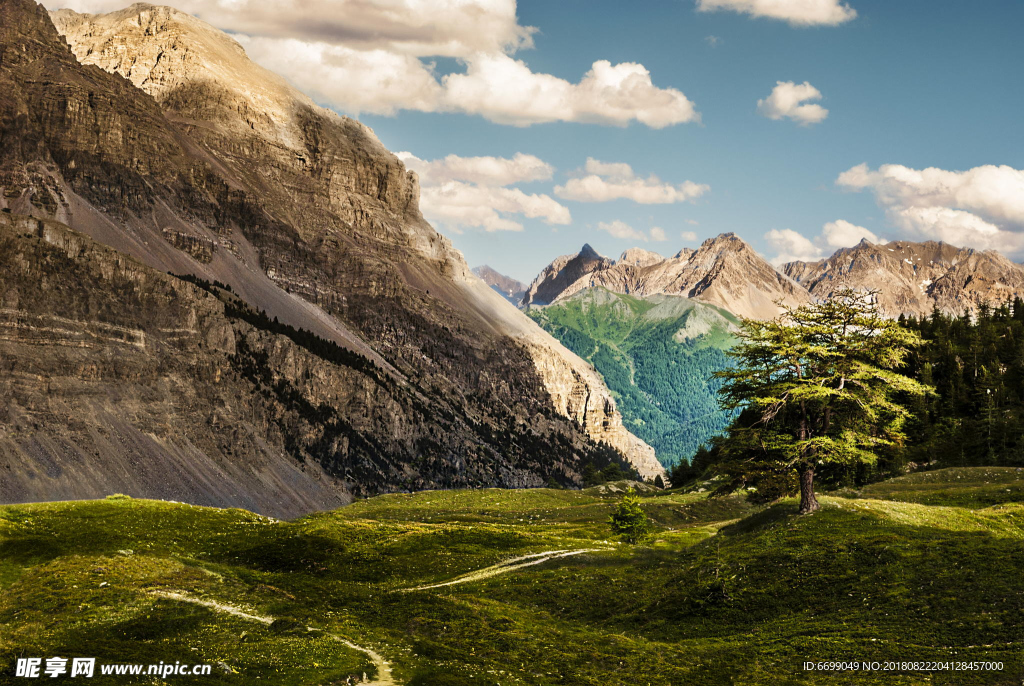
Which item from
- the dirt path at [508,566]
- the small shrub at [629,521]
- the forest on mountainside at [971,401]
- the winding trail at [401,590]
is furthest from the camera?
the forest on mountainside at [971,401]

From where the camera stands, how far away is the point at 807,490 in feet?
170

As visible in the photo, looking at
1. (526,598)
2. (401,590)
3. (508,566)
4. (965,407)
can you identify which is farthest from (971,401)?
(401,590)

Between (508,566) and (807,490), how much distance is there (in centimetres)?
2301

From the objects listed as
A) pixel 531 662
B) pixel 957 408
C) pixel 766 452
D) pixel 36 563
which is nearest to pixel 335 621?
pixel 531 662

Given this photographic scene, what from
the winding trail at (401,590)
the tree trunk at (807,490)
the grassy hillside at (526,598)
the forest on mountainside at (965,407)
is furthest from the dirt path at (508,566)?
the forest on mountainside at (965,407)

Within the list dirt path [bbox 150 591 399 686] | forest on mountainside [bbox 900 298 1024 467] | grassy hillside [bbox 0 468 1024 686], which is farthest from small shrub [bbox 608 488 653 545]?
dirt path [bbox 150 591 399 686]

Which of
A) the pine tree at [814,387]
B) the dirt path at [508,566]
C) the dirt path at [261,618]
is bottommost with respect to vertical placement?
the dirt path at [508,566]

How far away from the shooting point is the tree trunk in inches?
2035

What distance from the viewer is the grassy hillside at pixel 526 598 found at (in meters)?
31.2

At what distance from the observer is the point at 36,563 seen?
44.3 metres

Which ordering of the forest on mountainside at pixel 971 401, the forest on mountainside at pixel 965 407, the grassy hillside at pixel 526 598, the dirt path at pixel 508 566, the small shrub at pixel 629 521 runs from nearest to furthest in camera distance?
the grassy hillside at pixel 526 598 < the dirt path at pixel 508 566 < the small shrub at pixel 629 521 < the forest on mountainside at pixel 965 407 < the forest on mountainside at pixel 971 401

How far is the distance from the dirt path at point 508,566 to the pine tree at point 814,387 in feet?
50.0

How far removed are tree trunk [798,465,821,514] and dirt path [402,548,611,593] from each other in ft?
55.2

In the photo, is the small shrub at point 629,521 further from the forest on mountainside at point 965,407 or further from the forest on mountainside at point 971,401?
the forest on mountainside at point 971,401
